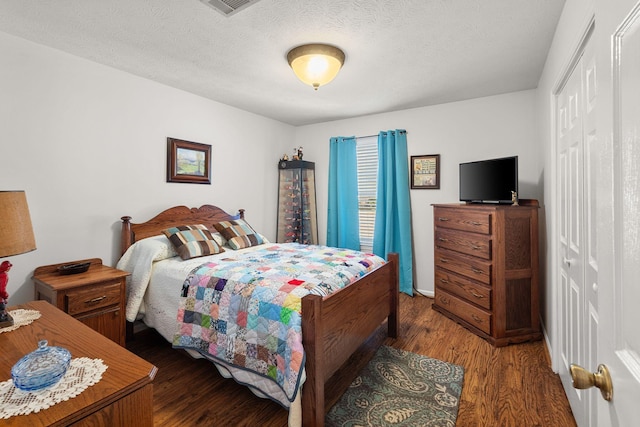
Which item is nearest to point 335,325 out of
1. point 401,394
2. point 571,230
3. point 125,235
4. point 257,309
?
point 257,309

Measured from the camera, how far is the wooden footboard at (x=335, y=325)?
1.68 meters

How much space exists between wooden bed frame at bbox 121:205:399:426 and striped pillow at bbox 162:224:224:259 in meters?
0.27

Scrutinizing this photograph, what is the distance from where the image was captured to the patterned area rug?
182 cm

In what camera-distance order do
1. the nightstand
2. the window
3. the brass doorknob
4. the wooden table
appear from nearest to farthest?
the brass doorknob
the wooden table
the nightstand
the window

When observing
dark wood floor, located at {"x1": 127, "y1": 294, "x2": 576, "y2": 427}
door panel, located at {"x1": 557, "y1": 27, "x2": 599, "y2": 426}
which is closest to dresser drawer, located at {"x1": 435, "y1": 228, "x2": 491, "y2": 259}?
door panel, located at {"x1": 557, "y1": 27, "x2": 599, "y2": 426}

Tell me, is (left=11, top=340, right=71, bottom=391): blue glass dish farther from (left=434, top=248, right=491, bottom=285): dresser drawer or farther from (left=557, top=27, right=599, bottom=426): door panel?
(left=434, top=248, right=491, bottom=285): dresser drawer

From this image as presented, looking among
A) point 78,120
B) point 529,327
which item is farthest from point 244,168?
point 529,327

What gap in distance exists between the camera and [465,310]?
9.95 feet

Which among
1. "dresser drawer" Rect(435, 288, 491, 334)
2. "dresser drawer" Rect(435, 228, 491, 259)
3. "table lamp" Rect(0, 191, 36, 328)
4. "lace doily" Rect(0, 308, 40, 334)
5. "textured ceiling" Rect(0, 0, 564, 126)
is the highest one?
"textured ceiling" Rect(0, 0, 564, 126)

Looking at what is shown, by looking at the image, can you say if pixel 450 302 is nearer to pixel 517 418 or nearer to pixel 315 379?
pixel 517 418

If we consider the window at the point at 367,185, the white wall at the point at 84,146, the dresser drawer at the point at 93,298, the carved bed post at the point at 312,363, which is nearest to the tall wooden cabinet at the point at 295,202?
the window at the point at 367,185

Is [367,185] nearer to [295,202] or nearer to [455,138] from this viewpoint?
[295,202]

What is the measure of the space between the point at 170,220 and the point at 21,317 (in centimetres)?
179

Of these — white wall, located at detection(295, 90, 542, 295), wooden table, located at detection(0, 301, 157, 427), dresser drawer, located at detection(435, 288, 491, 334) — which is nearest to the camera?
wooden table, located at detection(0, 301, 157, 427)
